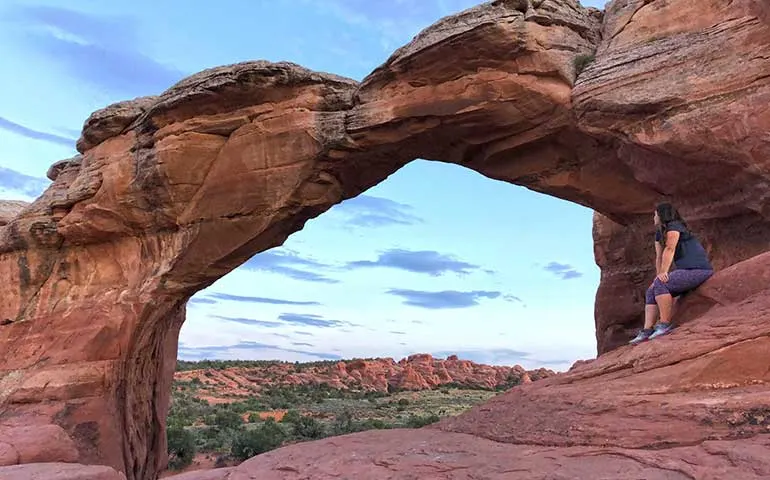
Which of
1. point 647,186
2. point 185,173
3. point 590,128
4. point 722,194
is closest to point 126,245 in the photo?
point 185,173

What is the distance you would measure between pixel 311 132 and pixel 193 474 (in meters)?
7.48

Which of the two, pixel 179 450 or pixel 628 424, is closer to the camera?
pixel 628 424

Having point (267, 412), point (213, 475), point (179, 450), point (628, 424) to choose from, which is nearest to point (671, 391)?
point (628, 424)

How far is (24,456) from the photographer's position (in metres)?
10.5

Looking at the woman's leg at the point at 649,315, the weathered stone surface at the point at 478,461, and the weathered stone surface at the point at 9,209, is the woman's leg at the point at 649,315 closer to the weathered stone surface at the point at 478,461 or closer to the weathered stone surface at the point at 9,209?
the weathered stone surface at the point at 478,461

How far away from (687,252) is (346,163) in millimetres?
7656

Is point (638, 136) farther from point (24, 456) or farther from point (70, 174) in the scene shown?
point (70, 174)

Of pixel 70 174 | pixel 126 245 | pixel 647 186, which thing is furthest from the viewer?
pixel 70 174

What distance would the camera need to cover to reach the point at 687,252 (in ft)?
23.5

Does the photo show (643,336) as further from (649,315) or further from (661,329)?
(649,315)

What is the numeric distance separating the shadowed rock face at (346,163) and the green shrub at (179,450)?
12.3 feet

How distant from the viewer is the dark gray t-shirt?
23.3ft

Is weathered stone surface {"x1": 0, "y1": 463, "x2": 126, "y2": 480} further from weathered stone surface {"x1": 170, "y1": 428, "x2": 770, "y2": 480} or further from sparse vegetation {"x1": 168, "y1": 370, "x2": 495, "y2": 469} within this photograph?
sparse vegetation {"x1": 168, "y1": 370, "x2": 495, "y2": 469}

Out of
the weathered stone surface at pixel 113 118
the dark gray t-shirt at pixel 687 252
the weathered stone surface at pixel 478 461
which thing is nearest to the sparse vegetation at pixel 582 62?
the dark gray t-shirt at pixel 687 252
